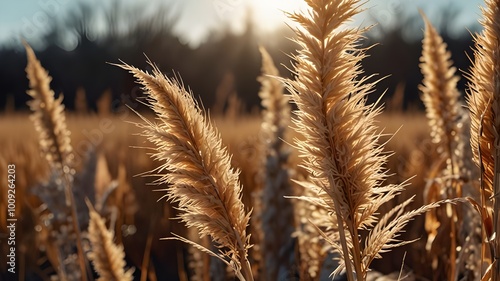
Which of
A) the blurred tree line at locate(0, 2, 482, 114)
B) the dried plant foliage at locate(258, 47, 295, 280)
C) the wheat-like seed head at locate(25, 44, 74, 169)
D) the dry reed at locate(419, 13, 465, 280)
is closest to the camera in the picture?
the dry reed at locate(419, 13, 465, 280)

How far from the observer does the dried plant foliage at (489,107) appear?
33.9 inches

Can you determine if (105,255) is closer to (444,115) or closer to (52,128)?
(52,128)

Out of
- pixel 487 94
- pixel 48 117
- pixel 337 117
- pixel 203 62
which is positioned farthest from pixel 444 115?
pixel 203 62

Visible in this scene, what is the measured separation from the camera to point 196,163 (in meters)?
0.87

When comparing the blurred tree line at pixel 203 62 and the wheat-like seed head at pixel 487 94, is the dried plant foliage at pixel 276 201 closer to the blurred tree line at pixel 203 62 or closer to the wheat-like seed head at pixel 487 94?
the wheat-like seed head at pixel 487 94

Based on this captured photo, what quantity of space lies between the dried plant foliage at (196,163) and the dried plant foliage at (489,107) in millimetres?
346

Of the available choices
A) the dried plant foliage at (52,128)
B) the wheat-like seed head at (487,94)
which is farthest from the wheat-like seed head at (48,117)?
the wheat-like seed head at (487,94)

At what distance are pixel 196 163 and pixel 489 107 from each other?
1.36ft

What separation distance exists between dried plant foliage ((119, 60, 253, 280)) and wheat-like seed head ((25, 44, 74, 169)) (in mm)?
839

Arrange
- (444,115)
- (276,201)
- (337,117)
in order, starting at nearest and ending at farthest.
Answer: (337,117)
(444,115)
(276,201)

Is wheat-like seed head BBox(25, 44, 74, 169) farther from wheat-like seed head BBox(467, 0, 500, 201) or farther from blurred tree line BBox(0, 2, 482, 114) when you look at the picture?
blurred tree line BBox(0, 2, 482, 114)

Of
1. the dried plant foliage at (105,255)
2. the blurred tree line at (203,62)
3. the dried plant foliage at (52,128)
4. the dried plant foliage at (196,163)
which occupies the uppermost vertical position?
the blurred tree line at (203,62)

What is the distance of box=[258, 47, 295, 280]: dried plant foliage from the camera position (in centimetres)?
215

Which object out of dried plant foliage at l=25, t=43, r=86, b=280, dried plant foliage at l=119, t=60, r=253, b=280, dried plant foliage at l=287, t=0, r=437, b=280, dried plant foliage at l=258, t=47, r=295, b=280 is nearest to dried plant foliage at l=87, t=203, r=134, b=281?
dried plant foliage at l=119, t=60, r=253, b=280
